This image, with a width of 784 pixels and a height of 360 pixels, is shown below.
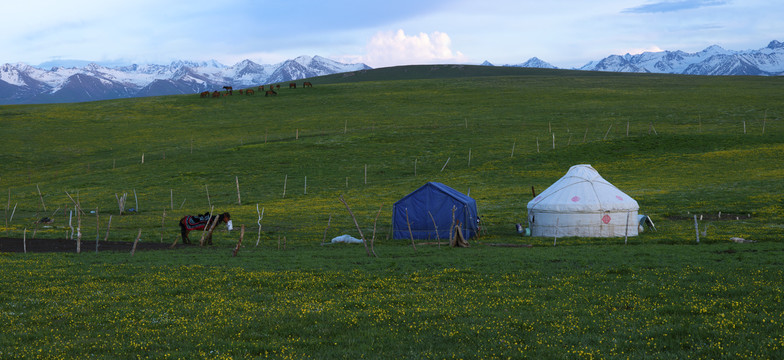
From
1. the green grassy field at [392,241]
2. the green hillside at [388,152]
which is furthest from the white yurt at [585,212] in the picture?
the green hillside at [388,152]

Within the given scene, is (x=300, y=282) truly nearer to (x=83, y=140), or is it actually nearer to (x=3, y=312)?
(x=3, y=312)

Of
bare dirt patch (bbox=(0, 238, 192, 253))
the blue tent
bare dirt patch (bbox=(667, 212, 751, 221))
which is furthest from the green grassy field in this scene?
bare dirt patch (bbox=(0, 238, 192, 253))

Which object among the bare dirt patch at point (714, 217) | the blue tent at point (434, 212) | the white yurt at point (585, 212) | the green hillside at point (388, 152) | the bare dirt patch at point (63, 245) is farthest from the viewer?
the green hillside at point (388, 152)

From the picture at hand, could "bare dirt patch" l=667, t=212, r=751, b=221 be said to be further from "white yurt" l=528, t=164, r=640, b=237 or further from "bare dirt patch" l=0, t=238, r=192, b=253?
"bare dirt patch" l=0, t=238, r=192, b=253

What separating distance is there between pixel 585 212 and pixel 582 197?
2.75 feet

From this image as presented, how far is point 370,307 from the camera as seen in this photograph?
47.7ft

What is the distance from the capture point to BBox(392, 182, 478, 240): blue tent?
31.8 m

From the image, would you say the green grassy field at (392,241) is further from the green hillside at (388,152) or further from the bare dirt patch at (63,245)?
the bare dirt patch at (63,245)

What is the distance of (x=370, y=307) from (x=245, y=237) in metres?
19.5

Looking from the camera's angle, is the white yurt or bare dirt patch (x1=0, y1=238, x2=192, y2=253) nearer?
bare dirt patch (x1=0, y1=238, x2=192, y2=253)

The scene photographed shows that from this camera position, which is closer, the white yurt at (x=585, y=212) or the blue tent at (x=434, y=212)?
the white yurt at (x=585, y=212)

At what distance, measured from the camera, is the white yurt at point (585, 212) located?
30.8 metres

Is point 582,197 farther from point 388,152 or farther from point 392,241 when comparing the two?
point 388,152

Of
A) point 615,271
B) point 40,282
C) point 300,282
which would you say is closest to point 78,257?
point 40,282
